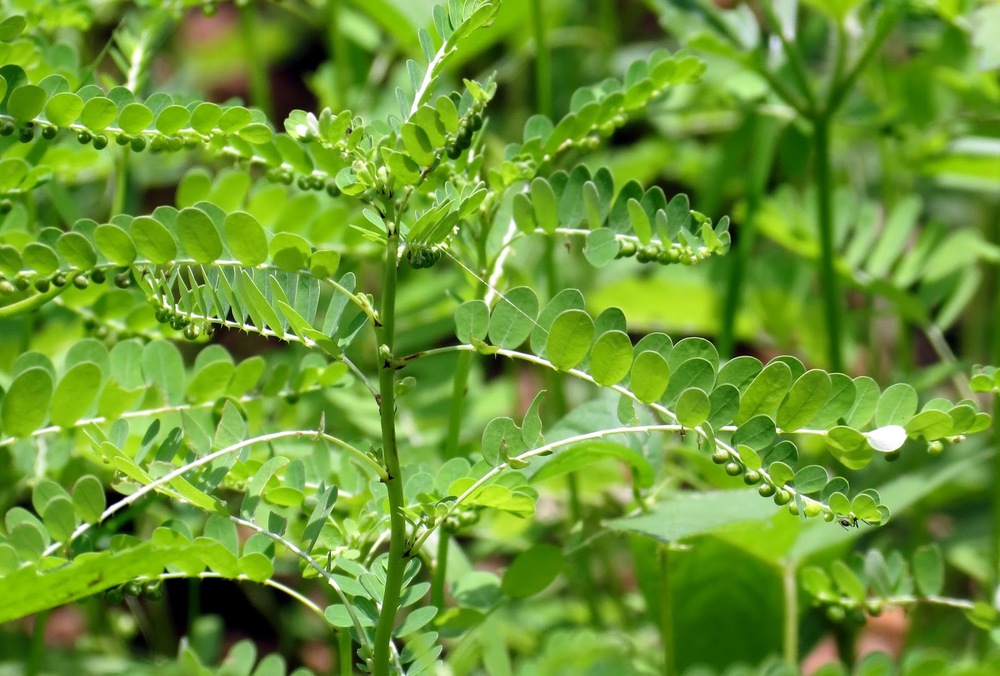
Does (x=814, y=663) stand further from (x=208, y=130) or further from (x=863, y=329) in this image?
(x=208, y=130)

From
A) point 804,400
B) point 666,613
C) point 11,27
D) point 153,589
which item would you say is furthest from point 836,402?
point 11,27

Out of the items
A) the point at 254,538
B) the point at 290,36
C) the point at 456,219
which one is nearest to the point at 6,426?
the point at 254,538

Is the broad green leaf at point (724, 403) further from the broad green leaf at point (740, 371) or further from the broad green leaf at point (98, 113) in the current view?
the broad green leaf at point (98, 113)

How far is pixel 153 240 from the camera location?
0.52m

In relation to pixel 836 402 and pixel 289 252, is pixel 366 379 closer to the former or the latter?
pixel 289 252

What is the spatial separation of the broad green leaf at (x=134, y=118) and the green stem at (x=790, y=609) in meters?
0.54

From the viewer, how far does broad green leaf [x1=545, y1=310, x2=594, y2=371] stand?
0.50 metres

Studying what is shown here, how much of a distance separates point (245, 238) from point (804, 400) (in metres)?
0.27

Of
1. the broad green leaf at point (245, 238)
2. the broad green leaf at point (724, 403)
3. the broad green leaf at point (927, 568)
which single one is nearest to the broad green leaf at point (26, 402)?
the broad green leaf at point (245, 238)

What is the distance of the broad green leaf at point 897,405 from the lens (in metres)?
0.51

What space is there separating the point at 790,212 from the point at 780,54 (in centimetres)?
16

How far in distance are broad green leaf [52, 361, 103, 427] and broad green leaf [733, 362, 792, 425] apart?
318mm

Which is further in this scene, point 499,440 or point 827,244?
point 827,244

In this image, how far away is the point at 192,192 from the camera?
30.6 inches
